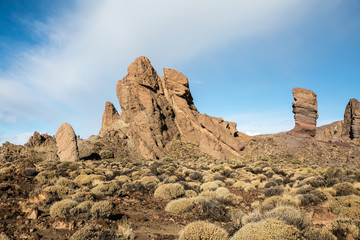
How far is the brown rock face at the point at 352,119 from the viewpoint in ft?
188

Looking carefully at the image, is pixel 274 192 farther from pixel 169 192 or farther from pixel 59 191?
pixel 59 191

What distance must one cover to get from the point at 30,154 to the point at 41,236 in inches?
1272

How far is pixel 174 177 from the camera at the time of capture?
632 inches

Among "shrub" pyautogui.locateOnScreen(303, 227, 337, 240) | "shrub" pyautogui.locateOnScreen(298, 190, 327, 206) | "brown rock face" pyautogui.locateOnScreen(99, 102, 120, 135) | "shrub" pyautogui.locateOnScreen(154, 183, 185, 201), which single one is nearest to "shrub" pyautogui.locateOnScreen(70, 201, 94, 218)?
"shrub" pyautogui.locateOnScreen(154, 183, 185, 201)

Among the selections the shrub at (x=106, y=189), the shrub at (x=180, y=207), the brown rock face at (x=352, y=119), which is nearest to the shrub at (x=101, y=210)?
the shrub at (x=180, y=207)

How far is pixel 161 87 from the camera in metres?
46.0

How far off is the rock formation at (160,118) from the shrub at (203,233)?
3066 centimetres

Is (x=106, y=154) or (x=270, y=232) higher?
(x=106, y=154)

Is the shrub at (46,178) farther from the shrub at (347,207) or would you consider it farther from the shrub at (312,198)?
the shrub at (347,207)

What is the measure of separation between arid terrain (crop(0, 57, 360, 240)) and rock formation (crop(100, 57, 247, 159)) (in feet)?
0.74

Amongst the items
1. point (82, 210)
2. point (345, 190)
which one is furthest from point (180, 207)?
point (345, 190)

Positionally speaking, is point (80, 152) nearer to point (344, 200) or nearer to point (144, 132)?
point (144, 132)

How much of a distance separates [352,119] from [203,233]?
75159 millimetres

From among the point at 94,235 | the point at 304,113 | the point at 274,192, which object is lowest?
the point at 274,192
